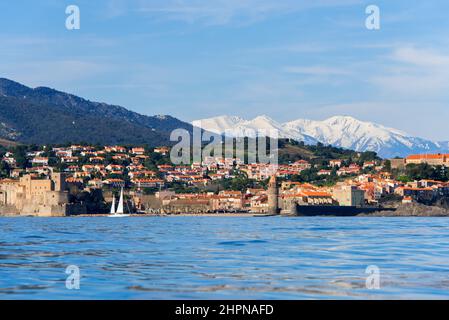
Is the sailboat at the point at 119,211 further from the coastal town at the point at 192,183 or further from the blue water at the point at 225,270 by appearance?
the blue water at the point at 225,270

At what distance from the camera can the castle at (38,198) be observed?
9169 centimetres

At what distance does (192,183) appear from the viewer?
11644 cm

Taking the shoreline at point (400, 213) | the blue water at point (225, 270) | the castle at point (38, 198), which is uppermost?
the castle at point (38, 198)

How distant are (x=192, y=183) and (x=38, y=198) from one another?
89.5 feet

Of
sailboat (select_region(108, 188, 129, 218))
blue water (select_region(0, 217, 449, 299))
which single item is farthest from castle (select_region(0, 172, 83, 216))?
blue water (select_region(0, 217, 449, 299))

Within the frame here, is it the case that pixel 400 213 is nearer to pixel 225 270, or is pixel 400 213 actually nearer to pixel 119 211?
pixel 119 211

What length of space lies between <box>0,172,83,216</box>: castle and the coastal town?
10cm

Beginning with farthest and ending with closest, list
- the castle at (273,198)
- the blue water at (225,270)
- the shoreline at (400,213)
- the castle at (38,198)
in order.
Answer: the castle at (38,198), the castle at (273,198), the shoreline at (400,213), the blue water at (225,270)

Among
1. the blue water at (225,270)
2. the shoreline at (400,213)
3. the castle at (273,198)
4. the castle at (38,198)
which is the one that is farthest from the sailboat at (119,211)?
the blue water at (225,270)

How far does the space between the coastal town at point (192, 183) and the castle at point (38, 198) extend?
100mm

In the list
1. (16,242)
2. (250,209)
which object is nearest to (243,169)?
(250,209)

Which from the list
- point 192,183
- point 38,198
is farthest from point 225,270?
point 192,183

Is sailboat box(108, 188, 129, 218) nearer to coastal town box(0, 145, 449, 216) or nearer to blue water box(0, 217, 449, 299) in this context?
coastal town box(0, 145, 449, 216)

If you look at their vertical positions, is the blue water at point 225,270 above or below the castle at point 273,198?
below
